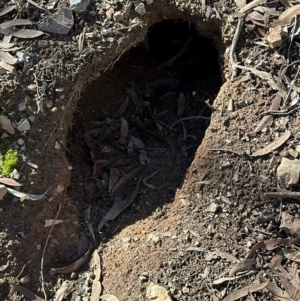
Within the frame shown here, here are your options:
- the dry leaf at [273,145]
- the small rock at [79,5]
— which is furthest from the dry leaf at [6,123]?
the dry leaf at [273,145]

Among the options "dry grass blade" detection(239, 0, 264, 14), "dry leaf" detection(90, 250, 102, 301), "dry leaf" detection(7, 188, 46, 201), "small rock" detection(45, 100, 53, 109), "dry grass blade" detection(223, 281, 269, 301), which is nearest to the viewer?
"dry grass blade" detection(223, 281, 269, 301)

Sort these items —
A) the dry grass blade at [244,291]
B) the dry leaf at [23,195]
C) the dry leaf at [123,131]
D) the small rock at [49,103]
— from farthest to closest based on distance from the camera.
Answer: the dry leaf at [123,131] → the small rock at [49,103] → the dry leaf at [23,195] → the dry grass blade at [244,291]

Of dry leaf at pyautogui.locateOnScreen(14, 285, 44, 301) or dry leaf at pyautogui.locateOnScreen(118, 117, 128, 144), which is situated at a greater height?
dry leaf at pyautogui.locateOnScreen(118, 117, 128, 144)

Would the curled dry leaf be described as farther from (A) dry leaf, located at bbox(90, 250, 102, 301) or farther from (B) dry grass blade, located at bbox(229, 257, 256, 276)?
(B) dry grass blade, located at bbox(229, 257, 256, 276)

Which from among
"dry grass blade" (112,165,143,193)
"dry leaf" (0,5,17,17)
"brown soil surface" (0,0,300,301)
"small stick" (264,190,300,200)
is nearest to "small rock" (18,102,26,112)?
"brown soil surface" (0,0,300,301)

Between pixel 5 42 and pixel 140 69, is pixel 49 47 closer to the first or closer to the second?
pixel 5 42

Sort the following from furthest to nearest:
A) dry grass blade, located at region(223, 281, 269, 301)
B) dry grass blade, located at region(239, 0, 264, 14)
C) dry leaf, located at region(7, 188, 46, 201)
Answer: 1. dry grass blade, located at region(239, 0, 264, 14)
2. dry leaf, located at region(7, 188, 46, 201)
3. dry grass blade, located at region(223, 281, 269, 301)

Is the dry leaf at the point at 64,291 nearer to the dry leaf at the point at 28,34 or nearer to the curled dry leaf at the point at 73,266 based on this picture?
the curled dry leaf at the point at 73,266
